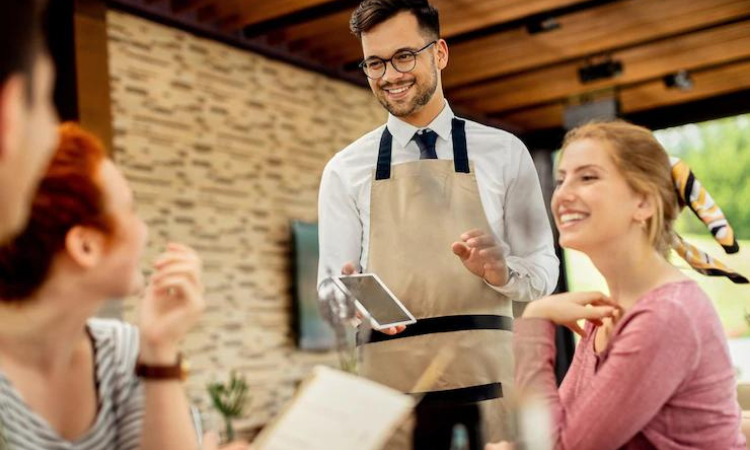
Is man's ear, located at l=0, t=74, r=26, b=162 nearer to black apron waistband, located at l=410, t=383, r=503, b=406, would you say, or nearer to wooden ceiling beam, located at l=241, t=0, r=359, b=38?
black apron waistband, located at l=410, t=383, r=503, b=406

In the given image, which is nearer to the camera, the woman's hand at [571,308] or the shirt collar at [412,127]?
the woman's hand at [571,308]

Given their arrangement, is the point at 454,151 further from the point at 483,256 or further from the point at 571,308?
the point at 571,308

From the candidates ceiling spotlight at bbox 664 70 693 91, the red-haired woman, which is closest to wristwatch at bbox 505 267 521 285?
the red-haired woman

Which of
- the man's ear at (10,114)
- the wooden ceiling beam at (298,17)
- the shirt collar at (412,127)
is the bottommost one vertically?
the man's ear at (10,114)

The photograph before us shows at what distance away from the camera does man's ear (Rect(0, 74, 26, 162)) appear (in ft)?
1.94

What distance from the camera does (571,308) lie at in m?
1.49

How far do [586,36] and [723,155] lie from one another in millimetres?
2915

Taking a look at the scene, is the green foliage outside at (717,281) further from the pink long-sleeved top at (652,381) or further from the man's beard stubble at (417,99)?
the man's beard stubble at (417,99)

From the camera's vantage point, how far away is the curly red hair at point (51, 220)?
981mm

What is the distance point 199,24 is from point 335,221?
13.0ft

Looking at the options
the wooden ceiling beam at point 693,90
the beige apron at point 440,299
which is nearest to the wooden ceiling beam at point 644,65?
the wooden ceiling beam at point 693,90

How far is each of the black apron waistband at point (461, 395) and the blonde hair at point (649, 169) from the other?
1.29 feet

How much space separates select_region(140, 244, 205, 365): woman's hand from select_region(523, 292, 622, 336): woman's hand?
2.14 feet

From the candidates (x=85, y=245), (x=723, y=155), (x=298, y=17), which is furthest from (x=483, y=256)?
(x=298, y=17)
